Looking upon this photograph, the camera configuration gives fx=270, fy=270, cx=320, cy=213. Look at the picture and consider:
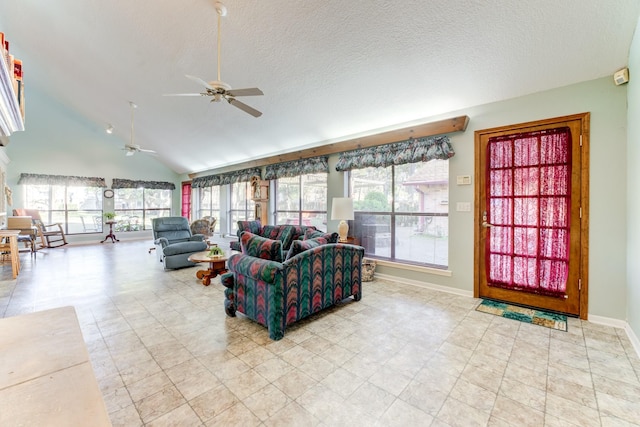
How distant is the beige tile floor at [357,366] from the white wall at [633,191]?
1.18 ft

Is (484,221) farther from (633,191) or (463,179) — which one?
(633,191)

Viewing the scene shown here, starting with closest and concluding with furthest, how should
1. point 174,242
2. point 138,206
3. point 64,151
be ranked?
point 174,242 < point 64,151 < point 138,206

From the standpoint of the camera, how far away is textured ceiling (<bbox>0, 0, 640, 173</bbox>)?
2.44 metres

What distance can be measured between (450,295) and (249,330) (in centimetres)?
265

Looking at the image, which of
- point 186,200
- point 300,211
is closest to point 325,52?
point 300,211

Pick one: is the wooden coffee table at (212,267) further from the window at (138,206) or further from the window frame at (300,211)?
the window at (138,206)

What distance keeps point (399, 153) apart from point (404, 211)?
3.02 ft

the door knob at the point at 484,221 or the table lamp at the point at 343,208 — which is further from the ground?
the table lamp at the point at 343,208

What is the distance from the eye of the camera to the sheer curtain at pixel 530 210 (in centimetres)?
299

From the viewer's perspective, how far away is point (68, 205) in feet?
27.4

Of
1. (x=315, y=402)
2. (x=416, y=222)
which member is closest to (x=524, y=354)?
(x=315, y=402)

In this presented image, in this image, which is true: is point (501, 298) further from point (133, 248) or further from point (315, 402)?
point (133, 248)

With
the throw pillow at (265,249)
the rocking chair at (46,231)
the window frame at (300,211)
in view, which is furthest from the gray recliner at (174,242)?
the rocking chair at (46,231)

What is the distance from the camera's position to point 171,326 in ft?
9.03
